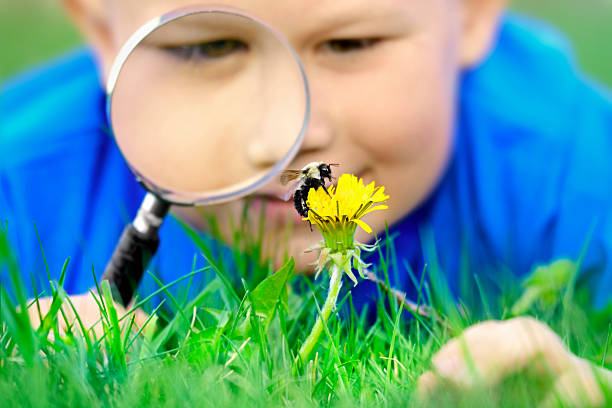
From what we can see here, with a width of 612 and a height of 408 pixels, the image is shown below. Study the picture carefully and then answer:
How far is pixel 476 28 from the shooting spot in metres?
2.21

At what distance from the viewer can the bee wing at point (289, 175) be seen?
1.09 m

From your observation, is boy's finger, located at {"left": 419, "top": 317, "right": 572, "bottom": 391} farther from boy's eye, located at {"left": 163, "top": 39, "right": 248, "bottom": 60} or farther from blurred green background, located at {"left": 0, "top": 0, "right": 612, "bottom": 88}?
blurred green background, located at {"left": 0, "top": 0, "right": 612, "bottom": 88}

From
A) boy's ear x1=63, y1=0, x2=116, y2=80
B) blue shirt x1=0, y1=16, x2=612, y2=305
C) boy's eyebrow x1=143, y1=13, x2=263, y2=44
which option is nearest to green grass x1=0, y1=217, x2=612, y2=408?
boy's eyebrow x1=143, y1=13, x2=263, y2=44

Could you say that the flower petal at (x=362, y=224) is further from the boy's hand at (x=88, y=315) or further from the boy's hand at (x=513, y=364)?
the boy's hand at (x=88, y=315)

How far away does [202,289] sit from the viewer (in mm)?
1310

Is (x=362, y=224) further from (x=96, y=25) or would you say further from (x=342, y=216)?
(x=96, y=25)

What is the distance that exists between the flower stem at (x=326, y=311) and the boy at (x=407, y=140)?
9.3 inches

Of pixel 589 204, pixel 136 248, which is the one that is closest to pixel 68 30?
pixel 589 204

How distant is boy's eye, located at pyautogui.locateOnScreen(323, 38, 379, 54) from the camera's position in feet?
5.16

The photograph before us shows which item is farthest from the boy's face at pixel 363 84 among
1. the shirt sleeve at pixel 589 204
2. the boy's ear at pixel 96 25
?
the shirt sleeve at pixel 589 204

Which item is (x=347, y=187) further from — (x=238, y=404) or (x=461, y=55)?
(x=461, y=55)

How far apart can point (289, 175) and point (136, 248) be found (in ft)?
1.28

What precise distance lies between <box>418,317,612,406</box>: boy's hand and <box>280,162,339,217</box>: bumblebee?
279 millimetres

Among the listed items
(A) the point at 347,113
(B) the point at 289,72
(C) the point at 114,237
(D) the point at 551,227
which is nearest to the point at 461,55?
(D) the point at 551,227
